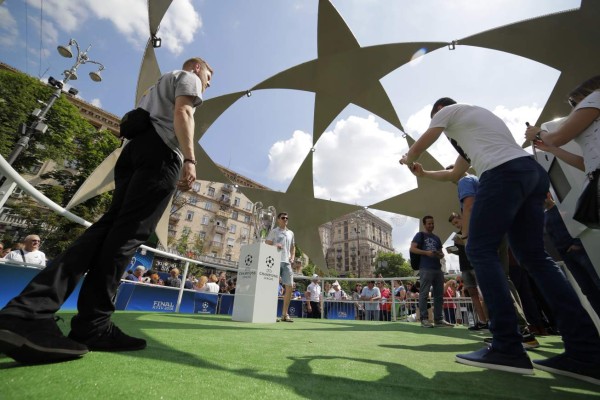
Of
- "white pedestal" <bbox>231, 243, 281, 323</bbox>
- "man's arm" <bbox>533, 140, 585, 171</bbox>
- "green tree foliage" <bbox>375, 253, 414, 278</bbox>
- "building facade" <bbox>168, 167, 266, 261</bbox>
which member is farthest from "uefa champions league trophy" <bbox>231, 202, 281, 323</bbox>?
"green tree foliage" <bbox>375, 253, 414, 278</bbox>

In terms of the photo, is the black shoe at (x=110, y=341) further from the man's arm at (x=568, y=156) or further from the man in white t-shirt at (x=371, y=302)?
the man in white t-shirt at (x=371, y=302)

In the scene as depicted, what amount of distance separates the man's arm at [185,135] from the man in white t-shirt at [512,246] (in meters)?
1.54

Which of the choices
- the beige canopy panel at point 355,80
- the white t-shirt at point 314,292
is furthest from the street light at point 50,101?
the white t-shirt at point 314,292

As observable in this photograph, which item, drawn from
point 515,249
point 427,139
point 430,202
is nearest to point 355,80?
point 430,202

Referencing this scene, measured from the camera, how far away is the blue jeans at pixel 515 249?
150 cm

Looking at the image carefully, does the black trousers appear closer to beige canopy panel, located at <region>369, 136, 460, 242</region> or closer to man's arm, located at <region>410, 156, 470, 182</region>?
man's arm, located at <region>410, 156, 470, 182</region>

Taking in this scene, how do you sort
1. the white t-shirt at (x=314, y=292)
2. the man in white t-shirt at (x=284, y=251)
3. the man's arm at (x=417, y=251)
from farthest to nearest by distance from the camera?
the white t-shirt at (x=314, y=292)
the man in white t-shirt at (x=284, y=251)
the man's arm at (x=417, y=251)

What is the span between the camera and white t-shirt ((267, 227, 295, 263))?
5.09 m

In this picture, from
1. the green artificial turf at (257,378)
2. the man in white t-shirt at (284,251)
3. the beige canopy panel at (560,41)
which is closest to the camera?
the green artificial turf at (257,378)

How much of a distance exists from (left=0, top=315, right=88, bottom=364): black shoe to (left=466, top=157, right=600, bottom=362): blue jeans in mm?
1998

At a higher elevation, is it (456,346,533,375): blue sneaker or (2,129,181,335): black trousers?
(2,129,181,335): black trousers

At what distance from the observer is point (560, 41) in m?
7.53

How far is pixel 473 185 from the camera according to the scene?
3.42m

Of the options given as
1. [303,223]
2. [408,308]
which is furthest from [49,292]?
[303,223]
